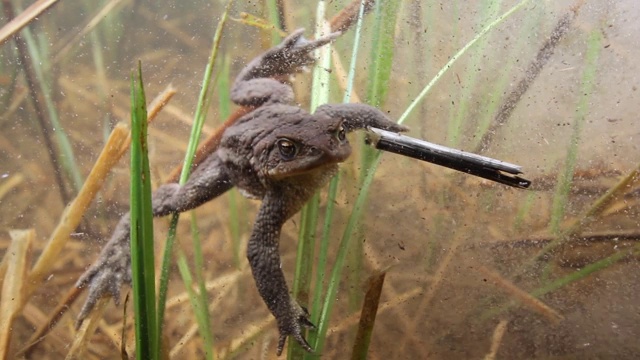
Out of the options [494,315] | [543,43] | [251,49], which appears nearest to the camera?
[494,315]

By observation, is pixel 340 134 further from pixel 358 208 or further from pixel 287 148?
pixel 358 208

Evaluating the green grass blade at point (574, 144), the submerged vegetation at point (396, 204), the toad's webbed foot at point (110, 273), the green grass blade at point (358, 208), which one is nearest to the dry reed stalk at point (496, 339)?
the submerged vegetation at point (396, 204)

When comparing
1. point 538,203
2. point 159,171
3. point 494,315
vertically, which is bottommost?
point 494,315

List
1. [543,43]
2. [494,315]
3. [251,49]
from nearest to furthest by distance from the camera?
[494,315] < [543,43] < [251,49]

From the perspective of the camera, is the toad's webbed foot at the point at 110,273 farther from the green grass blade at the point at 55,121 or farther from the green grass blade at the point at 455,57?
the green grass blade at the point at 455,57

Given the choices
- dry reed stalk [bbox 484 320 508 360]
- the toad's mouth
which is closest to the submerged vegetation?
dry reed stalk [bbox 484 320 508 360]

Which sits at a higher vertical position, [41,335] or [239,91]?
[239,91]

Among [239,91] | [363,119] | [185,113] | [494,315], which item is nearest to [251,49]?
[239,91]

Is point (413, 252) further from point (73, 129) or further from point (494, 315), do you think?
point (73, 129)
